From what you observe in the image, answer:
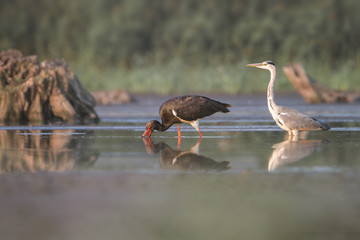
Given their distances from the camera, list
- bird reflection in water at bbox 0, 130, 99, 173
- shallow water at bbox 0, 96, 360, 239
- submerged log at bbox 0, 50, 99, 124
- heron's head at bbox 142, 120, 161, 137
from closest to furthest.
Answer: shallow water at bbox 0, 96, 360, 239
bird reflection in water at bbox 0, 130, 99, 173
heron's head at bbox 142, 120, 161, 137
submerged log at bbox 0, 50, 99, 124

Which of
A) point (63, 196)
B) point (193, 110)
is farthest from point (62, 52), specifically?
point (63, 196)

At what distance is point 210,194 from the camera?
5.72 meters

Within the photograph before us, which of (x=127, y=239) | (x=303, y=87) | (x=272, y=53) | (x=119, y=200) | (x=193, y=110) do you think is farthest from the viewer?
(x=272, y=53)

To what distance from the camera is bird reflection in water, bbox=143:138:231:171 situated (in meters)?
7.30

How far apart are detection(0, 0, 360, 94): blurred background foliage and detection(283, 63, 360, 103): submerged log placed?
50.7 ft

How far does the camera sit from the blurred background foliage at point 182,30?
133 ft

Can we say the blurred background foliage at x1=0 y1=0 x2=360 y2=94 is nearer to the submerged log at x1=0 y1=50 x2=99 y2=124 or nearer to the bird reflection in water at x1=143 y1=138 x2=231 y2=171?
the submerged log at x1=0 y1=50 x2=99 y2=124

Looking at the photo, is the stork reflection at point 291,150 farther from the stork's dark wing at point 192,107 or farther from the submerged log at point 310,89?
the submerged log at point 310,89

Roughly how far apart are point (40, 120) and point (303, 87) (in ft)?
30.7

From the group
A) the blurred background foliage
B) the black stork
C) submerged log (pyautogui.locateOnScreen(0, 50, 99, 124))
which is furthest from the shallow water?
the blurred background foliage

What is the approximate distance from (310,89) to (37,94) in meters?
9.49

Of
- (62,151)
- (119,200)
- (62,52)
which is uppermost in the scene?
(119,200)

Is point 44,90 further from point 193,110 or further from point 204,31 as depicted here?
point 204,31

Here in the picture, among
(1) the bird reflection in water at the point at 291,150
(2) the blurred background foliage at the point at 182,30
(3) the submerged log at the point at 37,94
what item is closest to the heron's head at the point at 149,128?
(1) the bird reflection in water at the point at 291,150
